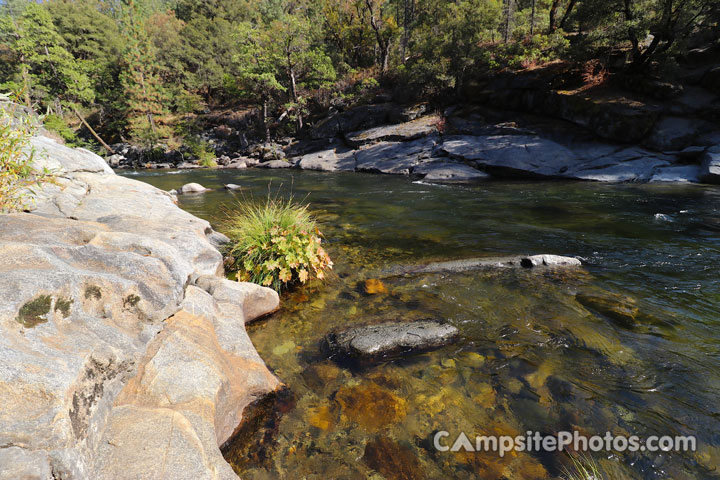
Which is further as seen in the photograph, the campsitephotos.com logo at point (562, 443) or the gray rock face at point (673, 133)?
the gray rock face at point (673, 133)

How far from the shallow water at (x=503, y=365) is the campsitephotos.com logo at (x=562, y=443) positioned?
0.19 feet

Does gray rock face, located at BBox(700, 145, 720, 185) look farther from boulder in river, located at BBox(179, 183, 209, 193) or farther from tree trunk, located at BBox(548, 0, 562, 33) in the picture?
boulder in river, located at BBox(179, 183, 209, 193)

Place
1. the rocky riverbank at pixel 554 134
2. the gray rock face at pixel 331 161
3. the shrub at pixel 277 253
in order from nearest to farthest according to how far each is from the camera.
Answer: the shrub at pixel 277 253 < the rocky riverbank at pixel 554 134 < the gray rock face at pixel 331 161

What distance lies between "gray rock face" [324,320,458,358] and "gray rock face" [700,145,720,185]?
57.4 ft

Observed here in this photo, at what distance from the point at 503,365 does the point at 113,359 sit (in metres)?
3.83

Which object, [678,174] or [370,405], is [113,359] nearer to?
[370,405]

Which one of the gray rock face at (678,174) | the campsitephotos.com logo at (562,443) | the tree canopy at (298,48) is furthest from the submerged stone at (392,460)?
the tree canopy at (298,48)

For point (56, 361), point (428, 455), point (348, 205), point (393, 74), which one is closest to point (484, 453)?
point (428, 455)

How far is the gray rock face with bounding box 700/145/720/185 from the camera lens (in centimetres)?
1375

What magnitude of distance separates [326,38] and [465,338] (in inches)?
1703

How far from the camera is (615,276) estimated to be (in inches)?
227

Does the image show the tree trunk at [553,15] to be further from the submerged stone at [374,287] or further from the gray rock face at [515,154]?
the submerged stone at [374,287]

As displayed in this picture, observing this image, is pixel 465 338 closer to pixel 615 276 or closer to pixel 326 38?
pixel 615 276

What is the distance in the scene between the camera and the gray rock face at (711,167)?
13750 mm
